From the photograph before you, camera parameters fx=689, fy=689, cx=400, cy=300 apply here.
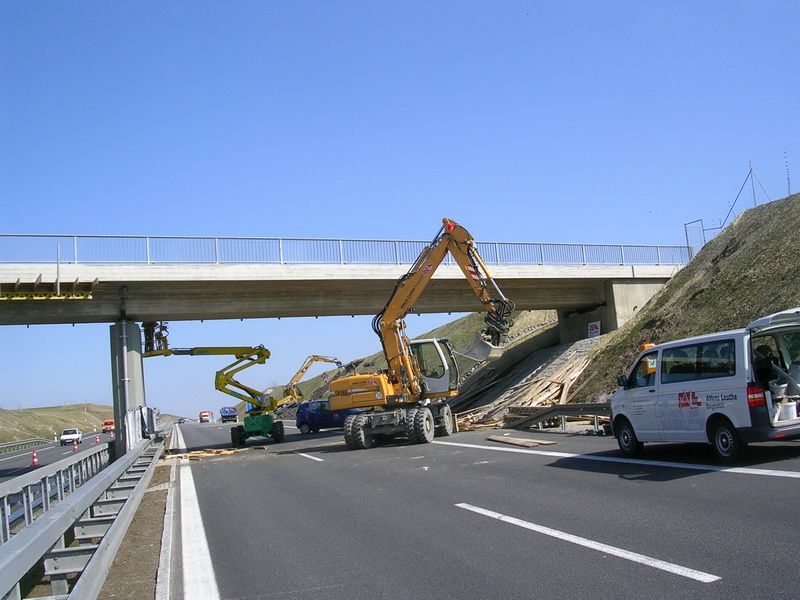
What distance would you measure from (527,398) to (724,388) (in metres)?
15.4

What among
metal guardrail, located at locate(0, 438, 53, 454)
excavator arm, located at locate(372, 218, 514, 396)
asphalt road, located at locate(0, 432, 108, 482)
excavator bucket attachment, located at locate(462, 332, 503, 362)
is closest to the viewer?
excavator bucket attachment, located at locate(462, 332, 503, 362)

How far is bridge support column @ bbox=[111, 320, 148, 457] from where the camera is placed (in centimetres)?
2594

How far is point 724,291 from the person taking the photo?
76.9ft

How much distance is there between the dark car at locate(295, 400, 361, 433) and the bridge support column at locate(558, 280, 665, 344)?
42.4 ft

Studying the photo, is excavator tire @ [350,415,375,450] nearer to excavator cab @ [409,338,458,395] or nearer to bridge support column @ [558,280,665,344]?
excavator cab @ [409,338,458,395]

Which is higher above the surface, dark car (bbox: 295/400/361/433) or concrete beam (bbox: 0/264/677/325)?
concrete beam (bbox: 0/264/677/325)

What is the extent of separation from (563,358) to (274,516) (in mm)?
22556

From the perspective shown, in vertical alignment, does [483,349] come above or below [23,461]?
above

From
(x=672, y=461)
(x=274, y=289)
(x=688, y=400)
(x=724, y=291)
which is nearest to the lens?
(x=688, y=400)

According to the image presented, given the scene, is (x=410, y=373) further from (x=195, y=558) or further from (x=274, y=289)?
(x=195, y=558)

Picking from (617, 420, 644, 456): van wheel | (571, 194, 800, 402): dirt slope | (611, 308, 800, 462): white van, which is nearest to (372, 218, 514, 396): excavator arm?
(571, 194, 800, 402): dirt slope

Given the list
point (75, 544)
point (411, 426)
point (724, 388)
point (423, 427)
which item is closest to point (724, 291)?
point (423, 427)

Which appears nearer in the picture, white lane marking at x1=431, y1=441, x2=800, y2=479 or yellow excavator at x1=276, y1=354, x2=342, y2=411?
white lane marking at x1=431, y1=441, x2=800, y2=479

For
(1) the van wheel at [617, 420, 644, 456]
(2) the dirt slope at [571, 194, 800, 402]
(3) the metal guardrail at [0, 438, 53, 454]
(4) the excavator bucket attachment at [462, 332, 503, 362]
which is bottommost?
(3) the metal guardrail at [0, 438, 53, 454]
